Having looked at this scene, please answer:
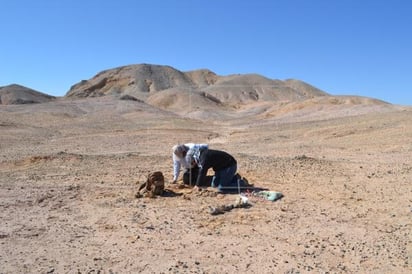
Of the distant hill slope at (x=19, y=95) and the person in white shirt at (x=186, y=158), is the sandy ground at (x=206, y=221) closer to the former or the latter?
the person in white shirt at (x=186, y=158)

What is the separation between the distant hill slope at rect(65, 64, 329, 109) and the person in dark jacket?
249 feet

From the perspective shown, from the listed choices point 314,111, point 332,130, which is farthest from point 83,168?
point 314,111

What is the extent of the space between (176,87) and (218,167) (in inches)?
3759

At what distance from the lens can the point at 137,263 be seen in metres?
5.66

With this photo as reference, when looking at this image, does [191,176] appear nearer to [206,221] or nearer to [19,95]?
[206,221]

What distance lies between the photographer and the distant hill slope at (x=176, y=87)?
104m

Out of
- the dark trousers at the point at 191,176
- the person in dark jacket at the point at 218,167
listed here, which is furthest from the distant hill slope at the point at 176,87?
the person in dark jacket at the point at 218,167

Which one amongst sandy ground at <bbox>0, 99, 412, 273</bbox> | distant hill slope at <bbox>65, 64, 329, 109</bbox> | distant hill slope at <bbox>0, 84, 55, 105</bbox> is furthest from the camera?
distant hill slope at <bbox>65, 64, 329, 109</bbox>

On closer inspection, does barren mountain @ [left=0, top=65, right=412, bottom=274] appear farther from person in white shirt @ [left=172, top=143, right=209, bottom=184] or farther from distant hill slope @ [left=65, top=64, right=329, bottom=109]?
distant hill slope @ [left=65, top=64, right=329, bottom=109]

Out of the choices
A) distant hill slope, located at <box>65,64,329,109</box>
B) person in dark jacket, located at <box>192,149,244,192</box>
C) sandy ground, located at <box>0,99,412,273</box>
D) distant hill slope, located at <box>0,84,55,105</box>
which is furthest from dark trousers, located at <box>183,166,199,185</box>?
distant hill slope, located at <box>0,84,55,105</box>

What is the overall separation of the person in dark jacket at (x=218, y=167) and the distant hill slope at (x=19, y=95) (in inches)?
3107

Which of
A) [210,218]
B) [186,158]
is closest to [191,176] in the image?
[186,158]

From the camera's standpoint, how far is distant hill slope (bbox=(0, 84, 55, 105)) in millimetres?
84812

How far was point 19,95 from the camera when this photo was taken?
8931 centimetres
